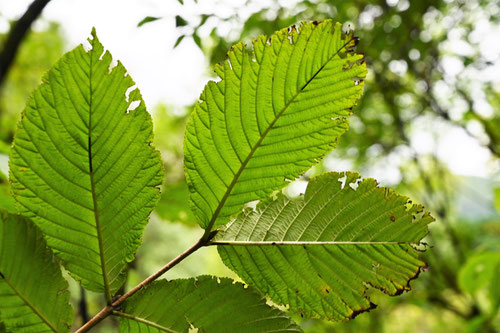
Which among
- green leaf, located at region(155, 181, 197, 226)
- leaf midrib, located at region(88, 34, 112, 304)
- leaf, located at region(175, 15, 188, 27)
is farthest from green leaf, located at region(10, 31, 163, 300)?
leaf, located at region(175, 15, 188, 27)

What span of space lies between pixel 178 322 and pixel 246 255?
7cm

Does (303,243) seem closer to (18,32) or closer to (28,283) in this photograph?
(28,283)

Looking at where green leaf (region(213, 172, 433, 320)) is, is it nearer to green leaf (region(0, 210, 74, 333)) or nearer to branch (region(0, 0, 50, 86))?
green leaf (region(0, 210, 74, 333))

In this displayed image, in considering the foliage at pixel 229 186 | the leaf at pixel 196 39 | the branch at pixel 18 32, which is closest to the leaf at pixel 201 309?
the foliage at pixel 229 186

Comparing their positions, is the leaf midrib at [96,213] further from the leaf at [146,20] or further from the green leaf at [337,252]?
the leaf at [146,20]

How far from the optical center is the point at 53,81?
23cm

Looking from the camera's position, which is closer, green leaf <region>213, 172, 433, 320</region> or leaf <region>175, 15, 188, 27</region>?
green leaf <region>213, 172, 433, 320</region>

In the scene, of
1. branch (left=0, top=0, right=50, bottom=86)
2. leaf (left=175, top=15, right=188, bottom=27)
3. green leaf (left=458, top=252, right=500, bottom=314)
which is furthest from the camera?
green leaf (left=458, top=252, right=500, bottom=314)

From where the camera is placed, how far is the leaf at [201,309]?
10.2 inches

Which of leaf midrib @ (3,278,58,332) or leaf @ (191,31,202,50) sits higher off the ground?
leaf @ (191,31,202,50)

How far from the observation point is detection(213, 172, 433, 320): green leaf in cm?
27

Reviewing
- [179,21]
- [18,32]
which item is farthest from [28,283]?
[18,32]

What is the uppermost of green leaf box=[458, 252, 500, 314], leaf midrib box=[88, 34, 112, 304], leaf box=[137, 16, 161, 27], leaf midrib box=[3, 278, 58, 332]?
leaf box=[137, 16, 161, 27]

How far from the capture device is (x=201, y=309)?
26 cm
